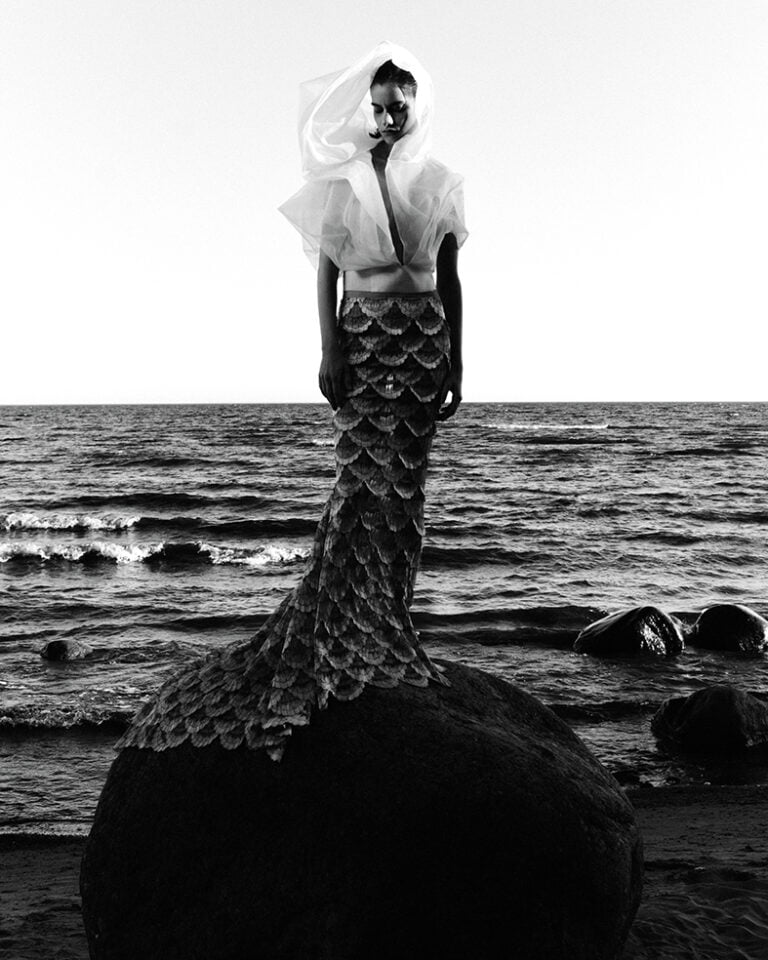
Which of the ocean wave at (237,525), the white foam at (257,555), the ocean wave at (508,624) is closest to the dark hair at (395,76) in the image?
A: the ocean wave at (508,624)

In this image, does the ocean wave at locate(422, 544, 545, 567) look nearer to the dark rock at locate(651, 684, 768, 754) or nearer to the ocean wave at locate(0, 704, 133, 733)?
the dark rock at locate(651, 684, 768, 754)

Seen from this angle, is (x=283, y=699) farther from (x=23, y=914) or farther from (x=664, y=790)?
(x=664, y=790)

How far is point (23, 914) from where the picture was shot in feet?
17.0

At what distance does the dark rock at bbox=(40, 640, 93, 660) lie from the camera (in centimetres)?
1109

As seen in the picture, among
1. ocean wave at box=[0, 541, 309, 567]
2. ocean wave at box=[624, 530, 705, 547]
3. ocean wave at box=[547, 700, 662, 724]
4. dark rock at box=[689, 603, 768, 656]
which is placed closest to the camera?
ocean wave at box=[547, 700, 662, 724]

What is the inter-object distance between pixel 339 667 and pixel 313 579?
413 millimetres

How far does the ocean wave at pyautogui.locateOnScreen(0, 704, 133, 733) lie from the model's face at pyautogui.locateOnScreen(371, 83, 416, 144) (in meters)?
6.50

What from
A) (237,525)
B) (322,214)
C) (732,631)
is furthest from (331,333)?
(237,525)

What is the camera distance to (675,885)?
5391 mm

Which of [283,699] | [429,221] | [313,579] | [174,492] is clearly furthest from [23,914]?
[174,492]

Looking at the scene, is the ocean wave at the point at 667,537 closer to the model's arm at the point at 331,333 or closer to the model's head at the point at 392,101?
the model's arm at the point at 331,333

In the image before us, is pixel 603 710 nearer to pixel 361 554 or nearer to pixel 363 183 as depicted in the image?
pixel 361 554

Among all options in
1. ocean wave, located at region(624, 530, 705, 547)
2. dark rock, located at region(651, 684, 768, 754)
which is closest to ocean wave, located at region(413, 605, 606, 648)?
dark rock, located at region(651, 684, 768, 754)

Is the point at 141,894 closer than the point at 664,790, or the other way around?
the point at 141,894
